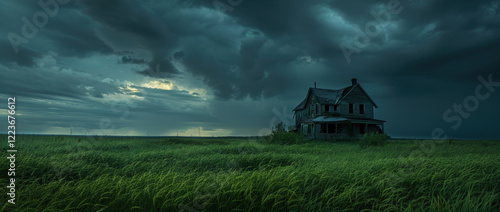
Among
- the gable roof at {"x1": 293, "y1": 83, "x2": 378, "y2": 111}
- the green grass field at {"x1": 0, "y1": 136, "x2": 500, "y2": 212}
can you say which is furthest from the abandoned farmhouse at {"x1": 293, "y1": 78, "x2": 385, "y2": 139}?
the green grass field at {"x1": 0, "y1": 136, "x2": 500, "y2": 212}

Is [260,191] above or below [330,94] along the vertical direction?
below

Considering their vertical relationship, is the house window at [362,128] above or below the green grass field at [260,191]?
above

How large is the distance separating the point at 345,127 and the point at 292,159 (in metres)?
25.5

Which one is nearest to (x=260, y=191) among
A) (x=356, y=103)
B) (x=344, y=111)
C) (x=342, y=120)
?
(x=342, y=120)

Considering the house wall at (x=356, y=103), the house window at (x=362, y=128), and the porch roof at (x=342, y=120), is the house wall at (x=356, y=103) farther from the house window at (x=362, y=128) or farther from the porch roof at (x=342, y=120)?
the porch roof at (x=342, y=120)

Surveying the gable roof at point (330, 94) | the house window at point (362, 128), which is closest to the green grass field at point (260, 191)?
the gable roof at point (330, 94)

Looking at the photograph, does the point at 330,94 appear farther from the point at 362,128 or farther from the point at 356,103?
the point at 362,128

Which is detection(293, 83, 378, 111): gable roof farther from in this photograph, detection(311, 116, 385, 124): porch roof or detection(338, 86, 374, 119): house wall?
detection(311, 116, 385, 124): porch roof

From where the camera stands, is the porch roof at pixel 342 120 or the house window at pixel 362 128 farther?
the house window at pixel 362 128

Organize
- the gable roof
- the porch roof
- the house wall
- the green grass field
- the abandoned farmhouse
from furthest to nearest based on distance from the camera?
1. the gable roof
2. the house wall
3. the abandoned farmhouse
4. the porch roof
5. the green grass field

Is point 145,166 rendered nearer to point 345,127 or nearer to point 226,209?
point 226,209

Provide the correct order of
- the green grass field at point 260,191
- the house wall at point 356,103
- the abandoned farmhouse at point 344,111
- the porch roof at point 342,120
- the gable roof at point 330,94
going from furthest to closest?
the gable roof at point 330,94 → the house wall at point 356,103 → the abandoned farmhouse at point 344,111 → the porch roof at point 342,120 → the green grass field at point 260,191

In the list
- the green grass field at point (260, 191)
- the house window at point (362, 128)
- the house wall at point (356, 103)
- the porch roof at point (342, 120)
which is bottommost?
the green grass field at point (260, 191)

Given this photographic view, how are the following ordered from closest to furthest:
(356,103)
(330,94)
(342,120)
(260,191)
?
(260,191), (342,120), (356,103), (330,94)
